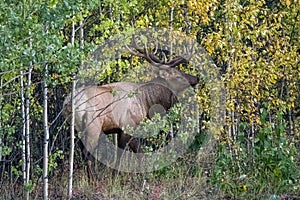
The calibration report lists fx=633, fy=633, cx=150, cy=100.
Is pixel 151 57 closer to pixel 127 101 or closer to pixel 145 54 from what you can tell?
pixel 145 54

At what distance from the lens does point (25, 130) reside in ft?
21.4

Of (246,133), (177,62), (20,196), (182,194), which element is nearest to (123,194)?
(182,194)

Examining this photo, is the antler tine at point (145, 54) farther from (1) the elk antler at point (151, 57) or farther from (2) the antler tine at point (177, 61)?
(2) the antler tine at point (177, 61)

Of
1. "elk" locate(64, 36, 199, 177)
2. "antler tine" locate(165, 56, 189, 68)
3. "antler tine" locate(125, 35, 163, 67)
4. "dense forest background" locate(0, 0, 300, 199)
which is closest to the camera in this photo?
"dense forest background" locate(0, 0, 300, 199)

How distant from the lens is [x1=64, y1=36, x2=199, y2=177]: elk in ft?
25.8

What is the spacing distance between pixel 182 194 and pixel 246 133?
3377 mm

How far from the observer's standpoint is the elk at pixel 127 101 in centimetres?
787

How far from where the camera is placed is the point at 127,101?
859 centimetres

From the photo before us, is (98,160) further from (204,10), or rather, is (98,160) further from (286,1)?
(286,1)

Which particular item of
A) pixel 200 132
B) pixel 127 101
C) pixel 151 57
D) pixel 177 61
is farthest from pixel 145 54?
pixel 200 132

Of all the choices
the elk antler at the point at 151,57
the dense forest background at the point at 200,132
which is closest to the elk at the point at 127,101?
the elk antler at the point at 151,57

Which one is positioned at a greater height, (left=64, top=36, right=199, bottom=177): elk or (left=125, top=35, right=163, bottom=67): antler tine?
(left=125, top=35, right=163, bottom=67): antler tine

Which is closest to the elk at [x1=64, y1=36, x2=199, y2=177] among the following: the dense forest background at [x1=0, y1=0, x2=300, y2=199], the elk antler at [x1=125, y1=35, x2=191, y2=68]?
the elk antler at [x1=125, y1=35, x2=191, y2=68]

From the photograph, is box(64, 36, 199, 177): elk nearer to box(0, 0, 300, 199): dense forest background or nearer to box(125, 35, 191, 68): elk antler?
box(125, 35, 191, 68): elk antler
